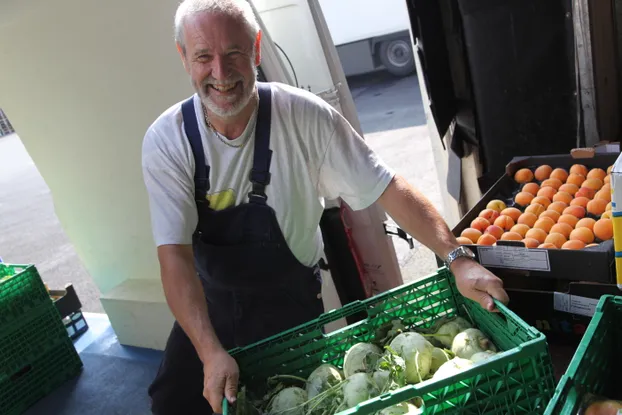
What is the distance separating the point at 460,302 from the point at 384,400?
566mm

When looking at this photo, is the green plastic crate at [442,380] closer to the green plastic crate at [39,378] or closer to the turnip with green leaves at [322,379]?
the turnip with green leaves at [322,379]

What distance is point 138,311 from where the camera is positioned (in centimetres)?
394

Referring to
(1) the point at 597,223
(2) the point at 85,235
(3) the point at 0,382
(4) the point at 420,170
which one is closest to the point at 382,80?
(4) the point at 420,170

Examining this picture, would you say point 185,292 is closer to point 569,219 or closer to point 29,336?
point 569,219

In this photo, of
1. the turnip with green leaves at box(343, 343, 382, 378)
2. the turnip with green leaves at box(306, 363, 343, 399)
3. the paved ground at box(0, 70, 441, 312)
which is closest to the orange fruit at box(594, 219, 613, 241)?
the turnip with green leaves at box(343, 343, 382, 378)

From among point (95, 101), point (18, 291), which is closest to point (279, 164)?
point (95, 101)

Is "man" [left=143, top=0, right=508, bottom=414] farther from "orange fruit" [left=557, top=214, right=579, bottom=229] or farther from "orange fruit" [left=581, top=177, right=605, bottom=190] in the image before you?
"orange fruit" [left=581, top=177, right=605, bottom=190]

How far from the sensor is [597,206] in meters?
1.80

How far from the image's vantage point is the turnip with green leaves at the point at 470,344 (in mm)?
1438

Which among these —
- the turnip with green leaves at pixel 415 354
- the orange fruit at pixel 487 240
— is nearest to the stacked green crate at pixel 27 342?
the turnip with green leaves at pixel 415 354

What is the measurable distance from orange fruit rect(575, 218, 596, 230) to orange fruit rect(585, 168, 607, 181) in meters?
0.26

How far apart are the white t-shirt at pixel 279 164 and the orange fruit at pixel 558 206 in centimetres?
57

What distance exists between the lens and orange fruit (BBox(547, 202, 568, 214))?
1.88m

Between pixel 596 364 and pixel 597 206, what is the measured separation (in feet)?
2.56
